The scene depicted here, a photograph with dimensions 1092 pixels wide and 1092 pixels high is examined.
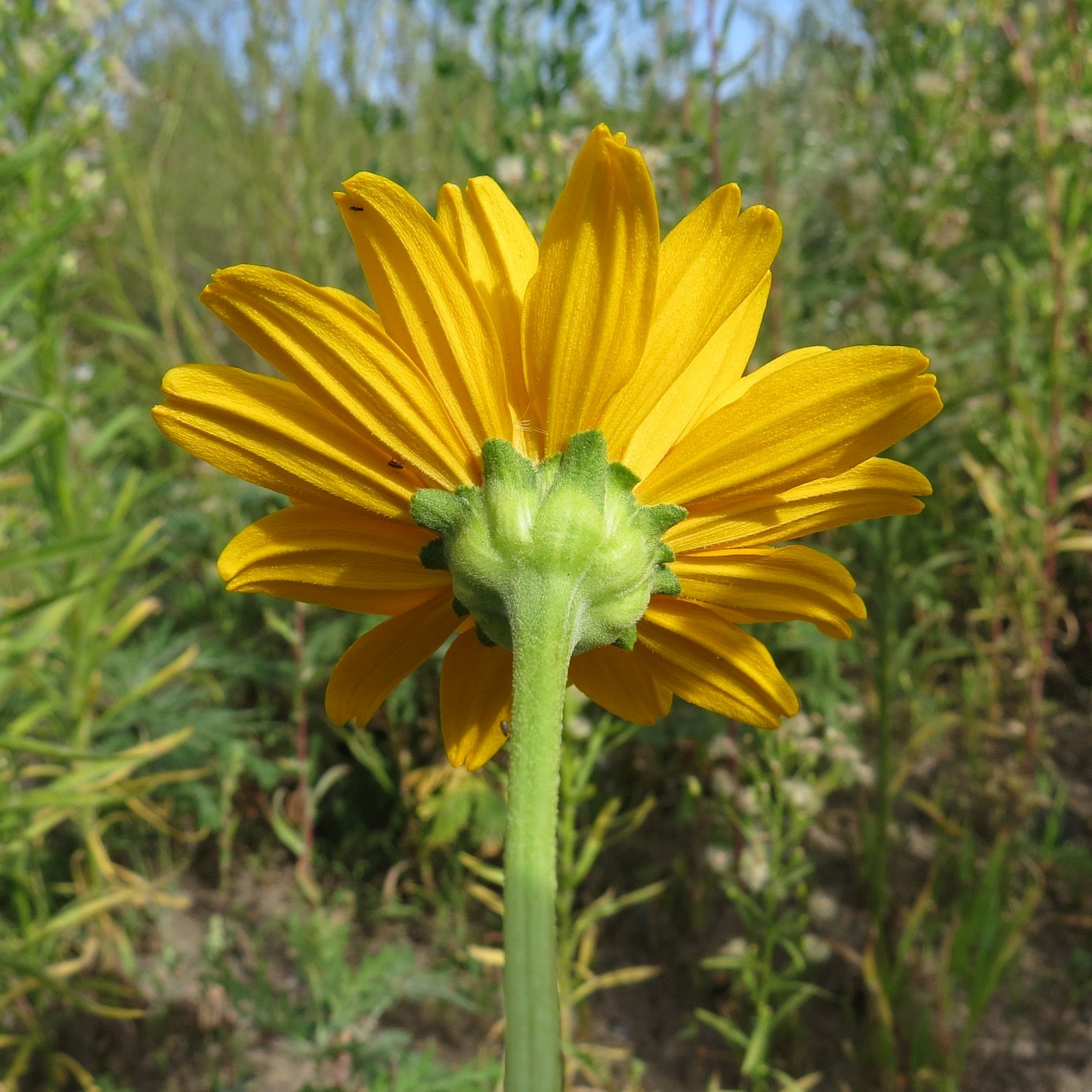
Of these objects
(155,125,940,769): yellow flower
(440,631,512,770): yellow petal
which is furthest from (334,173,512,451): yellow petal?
(440,631,512,770): yellow petal

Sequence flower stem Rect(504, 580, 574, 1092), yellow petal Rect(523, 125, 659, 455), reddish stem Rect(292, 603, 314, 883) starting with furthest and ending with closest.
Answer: reddish stem Rect(292, 603, 314, 883), yellow petal Rect(523, 125, 659, 455), flower stem Rect(504, 580, 574, 1092)

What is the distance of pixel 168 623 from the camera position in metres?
2.64

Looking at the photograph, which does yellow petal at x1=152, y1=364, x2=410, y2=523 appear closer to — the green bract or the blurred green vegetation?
the green bract

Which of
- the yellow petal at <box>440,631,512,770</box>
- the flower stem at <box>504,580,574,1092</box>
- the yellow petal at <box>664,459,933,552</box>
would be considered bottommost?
the flower stem at <box>504,580,574,1092</box>

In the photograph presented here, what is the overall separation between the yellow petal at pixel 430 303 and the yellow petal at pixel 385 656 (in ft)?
0.55

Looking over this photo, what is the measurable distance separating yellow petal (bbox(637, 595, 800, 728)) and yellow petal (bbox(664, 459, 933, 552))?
0.07 m

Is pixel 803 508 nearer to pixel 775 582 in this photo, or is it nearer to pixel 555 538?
pixel 775 582

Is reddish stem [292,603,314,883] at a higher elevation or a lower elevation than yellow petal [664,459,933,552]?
higher

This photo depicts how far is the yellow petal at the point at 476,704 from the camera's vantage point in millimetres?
781

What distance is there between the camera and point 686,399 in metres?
0.70

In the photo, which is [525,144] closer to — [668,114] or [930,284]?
[668,114]

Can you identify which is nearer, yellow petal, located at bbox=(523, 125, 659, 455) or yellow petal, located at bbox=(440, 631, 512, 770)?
yellow petal, located at bbox=(523, 125, 659, 455)

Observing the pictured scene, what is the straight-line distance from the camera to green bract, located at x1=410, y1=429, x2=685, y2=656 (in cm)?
63

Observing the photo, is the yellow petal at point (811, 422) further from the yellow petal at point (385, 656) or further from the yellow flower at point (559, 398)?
the yellow petal at point (385, 656)
